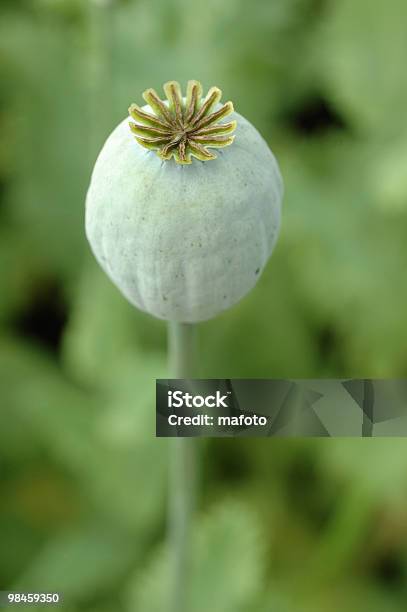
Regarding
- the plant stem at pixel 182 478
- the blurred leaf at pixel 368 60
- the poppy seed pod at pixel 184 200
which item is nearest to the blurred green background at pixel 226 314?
the blurred leaf at pixel 368 60

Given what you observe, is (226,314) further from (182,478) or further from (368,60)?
(182,478)

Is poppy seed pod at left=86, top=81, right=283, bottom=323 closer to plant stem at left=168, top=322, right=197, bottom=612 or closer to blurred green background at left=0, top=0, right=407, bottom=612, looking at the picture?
plant stem at left=168, top=322, right=197, bottom=612

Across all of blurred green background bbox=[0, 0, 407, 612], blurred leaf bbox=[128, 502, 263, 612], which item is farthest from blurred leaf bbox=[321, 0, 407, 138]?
blurred leaf bbox=[128, 502, 263, 612]

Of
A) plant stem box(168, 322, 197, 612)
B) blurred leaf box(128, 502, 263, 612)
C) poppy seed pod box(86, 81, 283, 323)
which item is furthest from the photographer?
blurred leaf box(128, 502, 263, 612)

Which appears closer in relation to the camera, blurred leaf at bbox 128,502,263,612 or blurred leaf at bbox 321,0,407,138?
blurred leaf at bbox 128,502,263,612

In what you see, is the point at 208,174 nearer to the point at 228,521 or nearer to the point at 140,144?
the point at 140,144

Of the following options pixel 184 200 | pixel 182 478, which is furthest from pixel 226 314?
pixel 184 200
